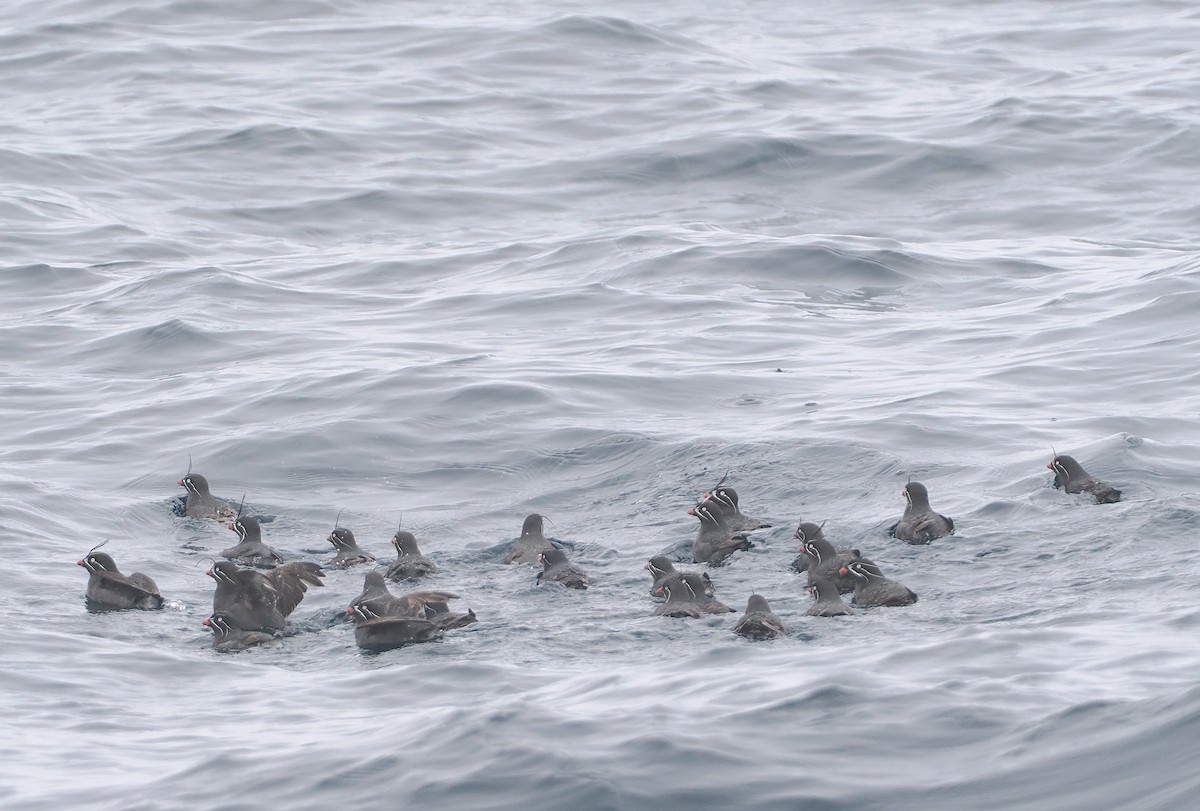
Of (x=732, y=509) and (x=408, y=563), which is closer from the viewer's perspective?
(x=408, y=563)

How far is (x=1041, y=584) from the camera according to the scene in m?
11.2

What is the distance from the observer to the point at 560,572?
12055 millimetres

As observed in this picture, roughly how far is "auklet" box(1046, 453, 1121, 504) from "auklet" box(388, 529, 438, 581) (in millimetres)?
4781

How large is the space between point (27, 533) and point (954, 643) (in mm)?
7809

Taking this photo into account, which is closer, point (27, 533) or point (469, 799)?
point (469, 799)

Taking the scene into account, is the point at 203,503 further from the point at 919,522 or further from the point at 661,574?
the point at 919,522

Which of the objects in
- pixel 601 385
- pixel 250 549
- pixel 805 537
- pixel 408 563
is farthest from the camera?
pixel 601 385

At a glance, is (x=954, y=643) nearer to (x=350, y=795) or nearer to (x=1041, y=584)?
(x=1041, y=584)

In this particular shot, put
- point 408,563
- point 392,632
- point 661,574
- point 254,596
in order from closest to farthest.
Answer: point 392,632
point 254,596
point 661,574
point 408,563

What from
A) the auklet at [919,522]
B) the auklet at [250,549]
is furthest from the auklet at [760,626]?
the auklet at [250,549]

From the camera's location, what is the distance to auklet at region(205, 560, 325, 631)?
11.4 m

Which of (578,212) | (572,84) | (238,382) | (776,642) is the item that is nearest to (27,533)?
(238,382)

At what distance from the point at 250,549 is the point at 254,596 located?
189 centimetres

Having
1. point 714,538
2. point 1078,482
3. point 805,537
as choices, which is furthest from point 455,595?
point 1078,482
